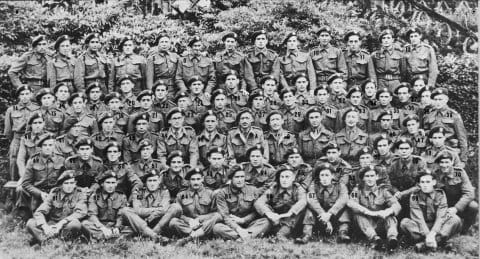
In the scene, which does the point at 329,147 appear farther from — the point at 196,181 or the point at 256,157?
the point at 196,181

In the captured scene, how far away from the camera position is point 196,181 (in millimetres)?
6781

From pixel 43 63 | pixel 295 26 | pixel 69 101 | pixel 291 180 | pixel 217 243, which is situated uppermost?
pixel 295 26

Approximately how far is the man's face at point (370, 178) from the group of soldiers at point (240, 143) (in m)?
0.02


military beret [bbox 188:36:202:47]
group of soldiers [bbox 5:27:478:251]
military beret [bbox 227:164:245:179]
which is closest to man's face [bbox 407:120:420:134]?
group of soldiers [bbox 5:27:478:251]

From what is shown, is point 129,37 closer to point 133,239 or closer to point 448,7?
point 133,239

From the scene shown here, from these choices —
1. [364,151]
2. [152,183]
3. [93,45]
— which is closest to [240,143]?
[152,183]

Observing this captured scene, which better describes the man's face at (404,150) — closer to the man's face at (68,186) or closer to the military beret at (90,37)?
the man's face at (68,186)

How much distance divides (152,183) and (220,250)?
1.11 meters

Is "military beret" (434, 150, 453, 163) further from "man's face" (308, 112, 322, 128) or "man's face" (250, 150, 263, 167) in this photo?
"man's face" (250, 150, 263, 167)

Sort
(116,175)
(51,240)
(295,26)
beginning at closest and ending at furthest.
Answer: (51,240) < (116,175) < (295,26)

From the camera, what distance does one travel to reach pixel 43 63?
25.9ft

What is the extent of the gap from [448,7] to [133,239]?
610 cm

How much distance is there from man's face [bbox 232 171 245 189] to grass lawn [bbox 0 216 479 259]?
2.15 feet

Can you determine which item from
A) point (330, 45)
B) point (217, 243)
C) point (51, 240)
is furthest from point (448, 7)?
point (51, 240)
